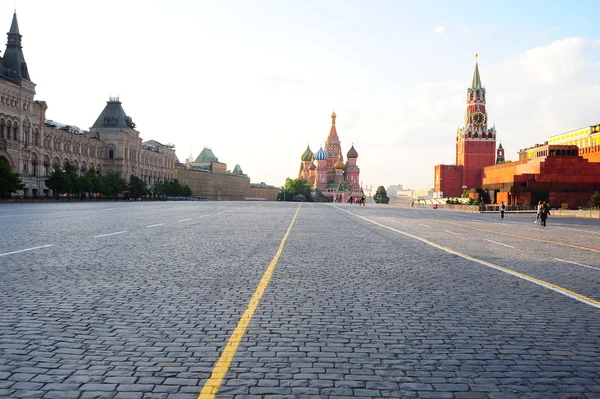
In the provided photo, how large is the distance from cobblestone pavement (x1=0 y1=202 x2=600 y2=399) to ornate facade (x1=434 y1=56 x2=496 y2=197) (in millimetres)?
136732

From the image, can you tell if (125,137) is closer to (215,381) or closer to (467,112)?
(467,112)

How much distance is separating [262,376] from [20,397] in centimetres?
182

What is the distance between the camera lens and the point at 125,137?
11219cm

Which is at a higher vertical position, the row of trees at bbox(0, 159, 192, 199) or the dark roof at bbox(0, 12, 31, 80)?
the dark roof at bbox(0, 12, 31, 80)

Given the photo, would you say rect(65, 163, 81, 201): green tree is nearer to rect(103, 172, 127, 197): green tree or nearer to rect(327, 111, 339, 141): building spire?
rect(103, 172, 127, 197): green tree

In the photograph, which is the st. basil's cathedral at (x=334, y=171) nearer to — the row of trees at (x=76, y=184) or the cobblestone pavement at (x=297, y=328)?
the row of trees at (x=76, y=184)

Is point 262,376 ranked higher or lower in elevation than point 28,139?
lower

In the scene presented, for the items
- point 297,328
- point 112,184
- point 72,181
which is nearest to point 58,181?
point 72,181

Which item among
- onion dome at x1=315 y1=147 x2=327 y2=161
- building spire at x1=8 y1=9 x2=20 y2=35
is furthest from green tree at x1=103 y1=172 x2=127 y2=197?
onion dome at x1=315 y1=147 x2=327 y2=161

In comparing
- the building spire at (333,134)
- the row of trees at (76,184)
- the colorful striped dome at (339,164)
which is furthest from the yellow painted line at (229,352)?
the building spire at (333,134)

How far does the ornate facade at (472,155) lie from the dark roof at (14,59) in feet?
337

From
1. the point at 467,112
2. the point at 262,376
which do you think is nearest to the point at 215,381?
the point at 262,376

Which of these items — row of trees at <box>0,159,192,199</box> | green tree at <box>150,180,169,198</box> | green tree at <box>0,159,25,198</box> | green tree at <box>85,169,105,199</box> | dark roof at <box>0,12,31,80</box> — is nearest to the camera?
green tree at <box>0,159,25,198</box>

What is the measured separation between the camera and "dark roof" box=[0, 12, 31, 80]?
246 feet
